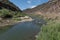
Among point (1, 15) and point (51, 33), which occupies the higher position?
point (1, 15)

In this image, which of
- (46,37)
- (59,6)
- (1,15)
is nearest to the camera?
(46,37)

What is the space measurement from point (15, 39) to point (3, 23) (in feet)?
71.3

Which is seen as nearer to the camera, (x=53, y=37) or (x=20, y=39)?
(x=53, y=37)

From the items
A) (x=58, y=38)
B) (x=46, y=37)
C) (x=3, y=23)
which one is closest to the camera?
(x=58, y=38)

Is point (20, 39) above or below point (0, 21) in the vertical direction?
below

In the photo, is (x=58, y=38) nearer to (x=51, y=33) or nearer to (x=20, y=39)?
(x=51, y=33)

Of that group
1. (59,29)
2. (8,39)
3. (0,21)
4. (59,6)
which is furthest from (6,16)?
(59,6)

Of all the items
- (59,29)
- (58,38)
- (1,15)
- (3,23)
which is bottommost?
(58,38)

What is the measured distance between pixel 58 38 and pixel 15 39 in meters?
14.7

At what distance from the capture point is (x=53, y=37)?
71.2 feet

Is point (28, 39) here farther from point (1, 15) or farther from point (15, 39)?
point (1, 15)

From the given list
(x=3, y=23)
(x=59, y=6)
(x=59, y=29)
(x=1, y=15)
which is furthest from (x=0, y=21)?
(x=59, y=6)

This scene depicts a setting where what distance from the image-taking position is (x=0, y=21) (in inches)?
2191

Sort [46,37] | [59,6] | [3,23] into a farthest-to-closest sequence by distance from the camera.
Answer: [59,6] < [3,23] < [46,37]
